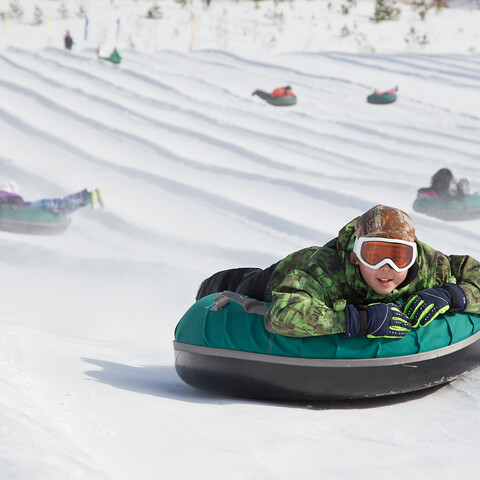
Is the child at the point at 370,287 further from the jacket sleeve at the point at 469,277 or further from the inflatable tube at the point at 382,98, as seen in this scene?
the inflatable tube at the point at 382,98

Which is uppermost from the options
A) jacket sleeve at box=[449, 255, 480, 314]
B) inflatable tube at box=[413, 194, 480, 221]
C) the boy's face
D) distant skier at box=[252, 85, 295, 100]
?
the boy's face

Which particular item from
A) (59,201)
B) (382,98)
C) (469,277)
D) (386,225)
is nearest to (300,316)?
(386,225)

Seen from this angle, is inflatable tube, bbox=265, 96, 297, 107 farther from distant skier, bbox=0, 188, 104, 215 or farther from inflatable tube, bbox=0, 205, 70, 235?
inflatable tube, bbox=0, 205, 70, 235

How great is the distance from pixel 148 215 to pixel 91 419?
5607mm

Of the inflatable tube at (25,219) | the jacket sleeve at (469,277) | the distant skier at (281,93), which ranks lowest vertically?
the inflatable tube at (25,219)

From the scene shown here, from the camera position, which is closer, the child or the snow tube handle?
the child

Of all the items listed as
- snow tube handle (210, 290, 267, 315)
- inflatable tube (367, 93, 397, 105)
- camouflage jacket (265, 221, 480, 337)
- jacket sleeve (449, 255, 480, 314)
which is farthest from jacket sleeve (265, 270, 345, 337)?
inflatable tube (367, 93, 397, 105)

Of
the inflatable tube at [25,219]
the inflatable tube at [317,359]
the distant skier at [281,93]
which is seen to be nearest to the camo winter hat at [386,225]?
the inflatable tube at [317,359]

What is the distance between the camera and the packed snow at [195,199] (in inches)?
90.4

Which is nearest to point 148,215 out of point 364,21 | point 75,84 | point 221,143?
point 221,143

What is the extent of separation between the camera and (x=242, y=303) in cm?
299

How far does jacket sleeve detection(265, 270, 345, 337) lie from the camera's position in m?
2.79

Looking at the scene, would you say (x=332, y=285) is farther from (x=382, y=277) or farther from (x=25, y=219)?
(x=25, y=219)

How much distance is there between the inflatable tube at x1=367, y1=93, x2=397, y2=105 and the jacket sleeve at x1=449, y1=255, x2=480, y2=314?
769 centimetres
